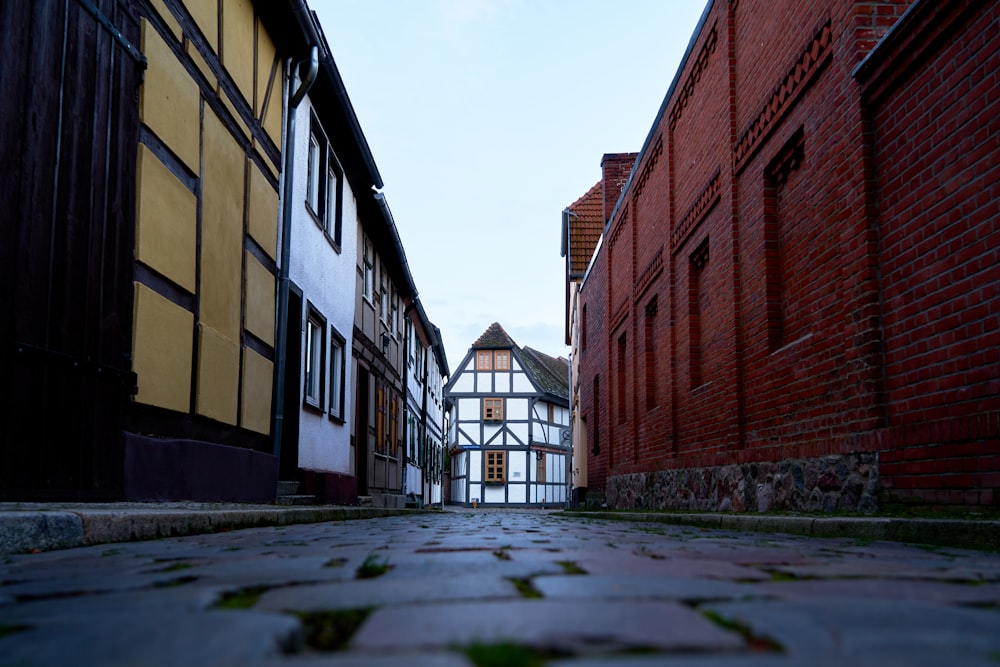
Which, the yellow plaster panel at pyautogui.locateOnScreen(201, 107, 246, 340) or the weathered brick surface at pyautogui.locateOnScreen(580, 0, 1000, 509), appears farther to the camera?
the yellow plaster panel at pyautogui.locateOnScreen(201, 107, 246, 340)

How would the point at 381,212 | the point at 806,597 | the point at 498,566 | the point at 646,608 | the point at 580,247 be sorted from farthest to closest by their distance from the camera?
the point at 580,247
the point at 381,212
the point at 498,566
the point at 806,597
the point at 646,608

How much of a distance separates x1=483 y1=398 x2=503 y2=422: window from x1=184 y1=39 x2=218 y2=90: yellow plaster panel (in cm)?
3510

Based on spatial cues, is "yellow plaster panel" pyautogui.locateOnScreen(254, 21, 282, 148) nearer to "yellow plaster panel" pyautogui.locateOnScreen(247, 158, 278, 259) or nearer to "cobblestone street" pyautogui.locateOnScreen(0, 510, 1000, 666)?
"yellow plaster panel" pyautogui.locateOnScreen(247, 158, 278, 259)

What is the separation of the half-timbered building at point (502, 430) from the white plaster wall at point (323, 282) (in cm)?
2788

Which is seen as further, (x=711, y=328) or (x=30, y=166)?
(x=711, y=328)

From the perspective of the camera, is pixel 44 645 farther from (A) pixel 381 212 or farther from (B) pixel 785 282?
(A) pixel 381 212

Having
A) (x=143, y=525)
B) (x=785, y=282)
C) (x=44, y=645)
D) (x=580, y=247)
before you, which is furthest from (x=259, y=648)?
(x=580, y=247)

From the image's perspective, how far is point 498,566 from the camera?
9.51ft

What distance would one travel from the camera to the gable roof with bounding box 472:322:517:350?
43.0 metres

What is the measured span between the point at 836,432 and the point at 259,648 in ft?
18.8

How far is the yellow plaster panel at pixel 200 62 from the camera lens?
6863 millimetres

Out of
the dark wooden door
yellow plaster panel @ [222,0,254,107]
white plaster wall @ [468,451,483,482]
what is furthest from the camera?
white plaster wall @ [468,451,483,482]

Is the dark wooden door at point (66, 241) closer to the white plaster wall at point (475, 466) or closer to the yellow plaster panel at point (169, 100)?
the yellow plaster panel at point (169, 100)

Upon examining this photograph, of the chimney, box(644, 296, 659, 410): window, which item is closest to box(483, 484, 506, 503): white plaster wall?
the chimney
